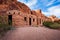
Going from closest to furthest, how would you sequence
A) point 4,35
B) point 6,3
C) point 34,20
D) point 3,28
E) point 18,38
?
1. point 18,38
2. point 4,35
3. point 3,28
4. point 6,3
5. point 34,20

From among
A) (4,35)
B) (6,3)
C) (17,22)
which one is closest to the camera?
(4,35)

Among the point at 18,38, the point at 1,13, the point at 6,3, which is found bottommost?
the point at 18,38

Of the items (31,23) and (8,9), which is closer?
(8,9)

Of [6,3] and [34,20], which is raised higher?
[6,3]

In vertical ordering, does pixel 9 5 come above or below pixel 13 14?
above

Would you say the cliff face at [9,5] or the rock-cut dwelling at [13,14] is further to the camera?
the cliff face at [9,5]

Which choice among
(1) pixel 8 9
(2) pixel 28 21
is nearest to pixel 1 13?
(1) pixel 8 9

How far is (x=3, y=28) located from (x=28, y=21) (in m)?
15.6

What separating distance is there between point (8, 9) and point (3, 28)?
14.3 m

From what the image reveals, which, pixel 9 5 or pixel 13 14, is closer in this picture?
pixel 13 14

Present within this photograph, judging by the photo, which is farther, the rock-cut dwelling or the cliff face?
the cliff face

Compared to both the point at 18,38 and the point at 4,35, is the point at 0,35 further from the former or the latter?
the point at 18,38

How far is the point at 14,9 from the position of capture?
27.5 metres

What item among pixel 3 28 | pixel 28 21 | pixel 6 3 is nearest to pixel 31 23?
pixel 28 21
